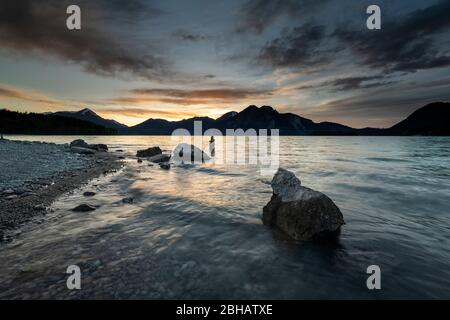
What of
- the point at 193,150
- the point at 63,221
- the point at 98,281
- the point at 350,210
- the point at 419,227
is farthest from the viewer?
the point at 193,150

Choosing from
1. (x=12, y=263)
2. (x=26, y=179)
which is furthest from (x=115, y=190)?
(x=12, y=263)

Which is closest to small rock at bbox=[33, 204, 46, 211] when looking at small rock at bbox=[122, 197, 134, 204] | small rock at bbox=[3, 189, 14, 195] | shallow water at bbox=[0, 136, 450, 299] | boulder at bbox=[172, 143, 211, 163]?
shallow water at bbox=[0, 136, 450, 299]

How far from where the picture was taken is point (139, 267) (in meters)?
6.28

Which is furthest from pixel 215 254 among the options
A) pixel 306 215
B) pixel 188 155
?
pixel 188 155

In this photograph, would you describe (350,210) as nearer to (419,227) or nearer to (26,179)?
(419,227)

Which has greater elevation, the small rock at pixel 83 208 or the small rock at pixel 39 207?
the small rock at pixel 39 207

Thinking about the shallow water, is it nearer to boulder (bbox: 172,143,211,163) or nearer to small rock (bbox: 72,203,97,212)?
small rock (bbox: 72,203,97,212)

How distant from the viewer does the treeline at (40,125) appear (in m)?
134

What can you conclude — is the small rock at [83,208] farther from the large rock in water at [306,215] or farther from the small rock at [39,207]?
the large rock in water at [306,215]

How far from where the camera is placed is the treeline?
441 ft

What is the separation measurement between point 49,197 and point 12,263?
6.82 metres

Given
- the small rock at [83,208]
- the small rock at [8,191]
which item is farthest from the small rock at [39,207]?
the small rock at [8,191]
